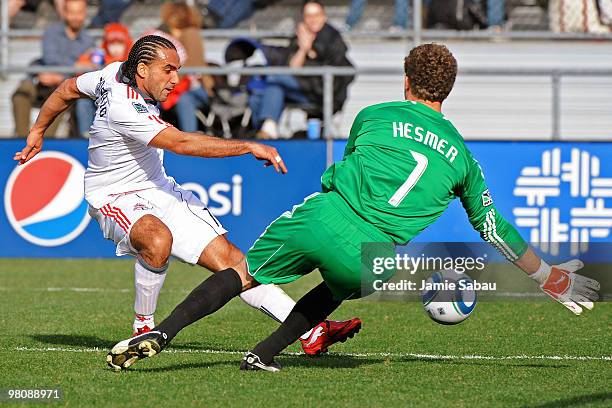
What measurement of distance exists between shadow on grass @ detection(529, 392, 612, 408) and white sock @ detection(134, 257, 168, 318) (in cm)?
258

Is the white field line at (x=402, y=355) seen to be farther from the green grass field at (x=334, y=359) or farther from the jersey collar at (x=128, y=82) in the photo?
the jersey collar at (x=128, y=82)

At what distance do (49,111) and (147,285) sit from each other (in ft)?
4.29

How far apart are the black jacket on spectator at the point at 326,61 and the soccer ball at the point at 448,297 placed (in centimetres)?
796

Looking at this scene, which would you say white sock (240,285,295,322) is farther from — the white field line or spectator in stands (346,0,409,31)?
spectator in stands (346,0,409,31)

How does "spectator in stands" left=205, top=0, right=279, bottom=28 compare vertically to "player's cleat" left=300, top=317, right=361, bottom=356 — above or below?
above

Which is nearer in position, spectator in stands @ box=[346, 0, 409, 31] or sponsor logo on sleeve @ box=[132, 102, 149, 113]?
sponsor logo on sleeve @ box=[132, 102, 149, 113]

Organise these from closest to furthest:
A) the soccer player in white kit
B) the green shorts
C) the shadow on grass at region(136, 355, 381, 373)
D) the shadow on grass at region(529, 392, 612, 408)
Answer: the shadow on grass at region(529, 392, 612, 408) → the green shorts → the shadow on grass at region(136, 355, 381, 373) → the soccer player in white kit

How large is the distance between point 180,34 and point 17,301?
566 centimetres

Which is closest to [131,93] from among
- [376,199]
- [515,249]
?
[376,199]

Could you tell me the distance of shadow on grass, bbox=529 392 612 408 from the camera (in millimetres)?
5680

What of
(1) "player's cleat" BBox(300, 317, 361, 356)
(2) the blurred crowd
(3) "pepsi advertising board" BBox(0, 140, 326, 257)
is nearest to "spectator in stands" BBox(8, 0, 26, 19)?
(2) the blurred crowd

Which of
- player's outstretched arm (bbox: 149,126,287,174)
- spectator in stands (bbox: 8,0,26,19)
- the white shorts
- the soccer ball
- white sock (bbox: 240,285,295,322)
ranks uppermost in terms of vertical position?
spectator in stands (bbox: 8,0,26,19)

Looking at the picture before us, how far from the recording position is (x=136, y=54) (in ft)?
23.4

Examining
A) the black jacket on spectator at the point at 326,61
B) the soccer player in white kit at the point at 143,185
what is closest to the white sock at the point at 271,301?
the soccer player in white kit at the point at 143,185
